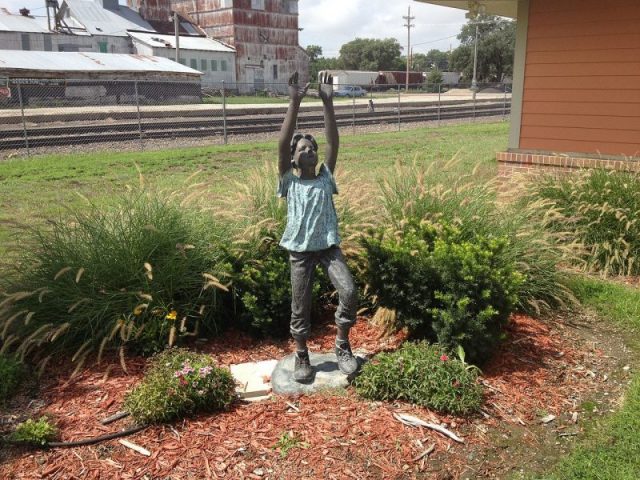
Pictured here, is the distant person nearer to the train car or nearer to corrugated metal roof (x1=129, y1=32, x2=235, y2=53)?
corrugated metal roof (x1=129, y1=32, x2=235, y2=53)

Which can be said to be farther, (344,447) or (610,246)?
(610,246)

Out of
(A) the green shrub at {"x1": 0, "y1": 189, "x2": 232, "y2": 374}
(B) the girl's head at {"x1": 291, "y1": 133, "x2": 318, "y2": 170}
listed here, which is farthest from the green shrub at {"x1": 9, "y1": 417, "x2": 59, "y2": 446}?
(B) the girl's head at {"x1": 291, "y1": 133, "x2": 318, "y2": 170}

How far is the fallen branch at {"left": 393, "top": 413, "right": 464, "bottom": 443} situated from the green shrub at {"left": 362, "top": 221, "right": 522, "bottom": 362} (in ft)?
2.46

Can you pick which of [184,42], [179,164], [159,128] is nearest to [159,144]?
[159,128]

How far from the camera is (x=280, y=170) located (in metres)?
4.15

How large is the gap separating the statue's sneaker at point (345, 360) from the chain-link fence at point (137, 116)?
9248 mm

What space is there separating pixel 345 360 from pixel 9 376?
238 centimetres

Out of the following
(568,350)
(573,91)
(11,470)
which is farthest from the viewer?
(573,91)

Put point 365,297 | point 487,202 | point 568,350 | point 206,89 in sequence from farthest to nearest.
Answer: point 206,89 < point 487,202 < point 365,297 < point 568,350

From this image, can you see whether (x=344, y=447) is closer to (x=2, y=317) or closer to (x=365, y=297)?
(x=365, y=297)

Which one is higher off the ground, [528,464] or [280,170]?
[280,170]

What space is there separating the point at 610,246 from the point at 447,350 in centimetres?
339

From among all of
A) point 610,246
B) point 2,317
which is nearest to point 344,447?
point 2,317

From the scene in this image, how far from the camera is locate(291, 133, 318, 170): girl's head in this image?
410 centimetres
